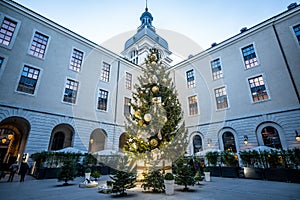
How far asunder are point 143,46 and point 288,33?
24921mm

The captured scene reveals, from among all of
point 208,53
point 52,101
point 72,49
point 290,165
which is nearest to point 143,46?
point 208,53

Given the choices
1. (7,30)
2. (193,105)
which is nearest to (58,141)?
(7,30)

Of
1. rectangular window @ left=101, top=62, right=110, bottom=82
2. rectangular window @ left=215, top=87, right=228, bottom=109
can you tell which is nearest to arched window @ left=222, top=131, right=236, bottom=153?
rectangular window @ left=215, top=87, right=228, bottom=109

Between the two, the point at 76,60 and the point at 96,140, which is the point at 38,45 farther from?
the point at 96,140

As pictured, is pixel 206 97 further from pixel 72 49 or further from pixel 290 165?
pixel 72 49

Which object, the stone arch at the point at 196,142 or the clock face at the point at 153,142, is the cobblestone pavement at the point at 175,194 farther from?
the stone arch at the point at 196,142

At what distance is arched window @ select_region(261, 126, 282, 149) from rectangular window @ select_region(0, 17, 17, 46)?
24422mm

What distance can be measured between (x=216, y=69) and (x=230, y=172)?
41.0ft

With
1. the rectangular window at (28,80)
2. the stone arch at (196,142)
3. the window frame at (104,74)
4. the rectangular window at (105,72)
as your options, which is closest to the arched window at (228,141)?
the stone arch at (196,142)

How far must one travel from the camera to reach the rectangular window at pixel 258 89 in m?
15.3

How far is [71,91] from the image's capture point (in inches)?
627

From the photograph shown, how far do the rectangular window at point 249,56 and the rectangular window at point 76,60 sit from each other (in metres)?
18.7

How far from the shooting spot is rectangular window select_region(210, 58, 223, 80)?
62.9ft

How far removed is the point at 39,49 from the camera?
1475 cm
